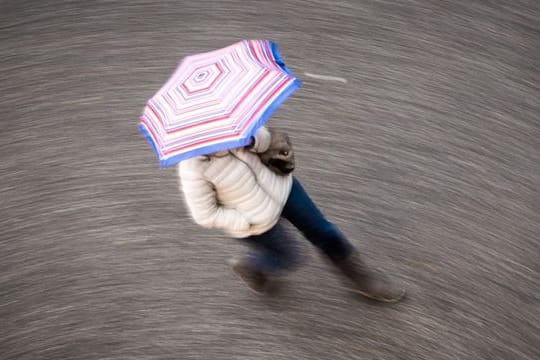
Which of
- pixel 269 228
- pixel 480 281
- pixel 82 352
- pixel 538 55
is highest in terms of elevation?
pixel 538 55

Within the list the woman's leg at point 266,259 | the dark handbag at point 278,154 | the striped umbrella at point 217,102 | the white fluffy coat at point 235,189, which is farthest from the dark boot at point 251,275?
the striped umbrella at point 217,102

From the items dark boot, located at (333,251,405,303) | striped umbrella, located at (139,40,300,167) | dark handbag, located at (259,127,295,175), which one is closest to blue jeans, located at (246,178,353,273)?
dark boot, located at (333,251,405,303)

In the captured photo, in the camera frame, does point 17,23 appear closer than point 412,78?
No

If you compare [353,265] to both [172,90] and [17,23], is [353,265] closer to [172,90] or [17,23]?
[172,90]

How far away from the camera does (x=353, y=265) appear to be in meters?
3.84

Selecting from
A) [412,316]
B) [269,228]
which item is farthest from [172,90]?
[412,316]

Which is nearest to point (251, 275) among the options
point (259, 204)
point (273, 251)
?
point (273, 251)

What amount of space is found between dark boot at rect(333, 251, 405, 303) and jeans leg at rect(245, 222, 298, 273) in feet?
1.01

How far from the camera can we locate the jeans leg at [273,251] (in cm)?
341

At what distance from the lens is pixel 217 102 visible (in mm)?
2678

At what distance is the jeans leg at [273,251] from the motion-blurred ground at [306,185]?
231 mm

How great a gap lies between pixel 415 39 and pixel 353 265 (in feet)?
6.86

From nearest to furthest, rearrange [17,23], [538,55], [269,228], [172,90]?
[172,90]
[269,228]
[538,55]
[17,23]

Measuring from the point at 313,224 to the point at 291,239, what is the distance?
0.32 metres
